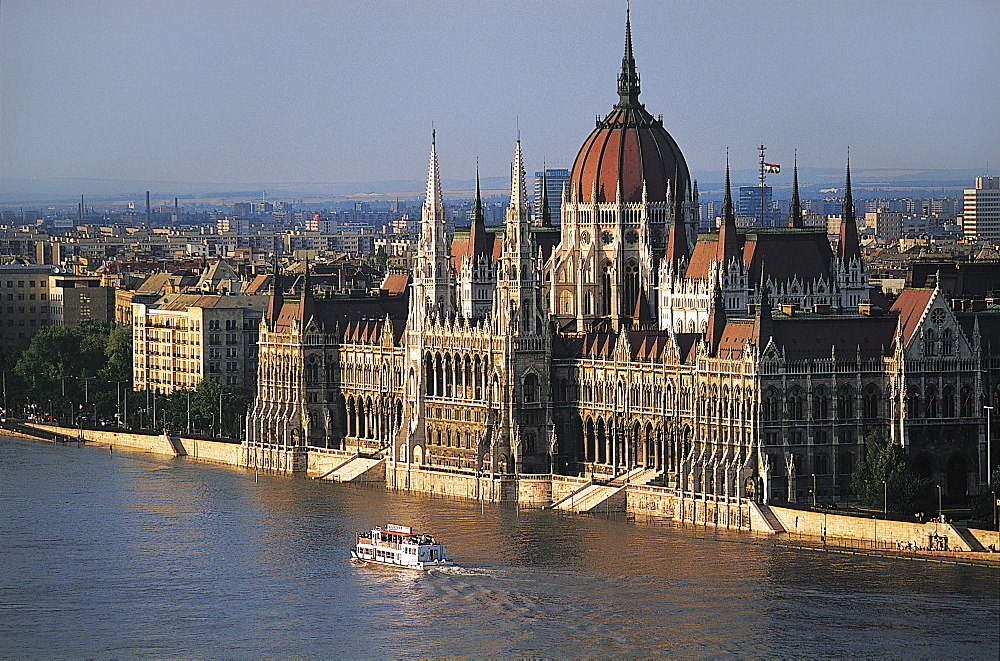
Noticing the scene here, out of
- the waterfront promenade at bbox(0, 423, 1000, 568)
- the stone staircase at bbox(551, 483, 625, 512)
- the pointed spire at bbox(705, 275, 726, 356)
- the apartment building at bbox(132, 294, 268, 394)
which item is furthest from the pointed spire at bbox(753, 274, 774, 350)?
the apartment building at bbox(132, 294, 268, 394)

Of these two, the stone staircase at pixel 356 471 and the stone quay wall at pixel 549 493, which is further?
the stone staircase at pixel 356 471

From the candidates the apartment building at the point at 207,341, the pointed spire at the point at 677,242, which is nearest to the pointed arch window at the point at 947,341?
the pointed spire at the point at 677,242

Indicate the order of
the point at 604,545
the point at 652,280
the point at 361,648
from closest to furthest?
the point at 361,648, the point at 604,545, the point at 652,280

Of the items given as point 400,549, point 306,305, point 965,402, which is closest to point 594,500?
point 400,549

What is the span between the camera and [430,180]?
528ft

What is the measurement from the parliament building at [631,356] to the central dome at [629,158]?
5.8 inches

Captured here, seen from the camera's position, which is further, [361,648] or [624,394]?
[624,394]

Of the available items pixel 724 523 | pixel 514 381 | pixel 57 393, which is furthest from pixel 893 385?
→ pixel 57 393

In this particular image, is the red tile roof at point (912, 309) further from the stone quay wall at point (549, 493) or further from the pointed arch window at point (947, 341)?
the stone quay wall at point (549, 493)

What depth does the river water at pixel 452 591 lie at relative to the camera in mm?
104562

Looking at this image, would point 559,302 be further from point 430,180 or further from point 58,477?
point 58,477

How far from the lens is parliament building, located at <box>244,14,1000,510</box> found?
130 m

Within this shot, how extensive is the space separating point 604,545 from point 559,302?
1377 inches

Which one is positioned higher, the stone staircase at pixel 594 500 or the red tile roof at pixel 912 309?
the red tile roof at pixel 912 309
